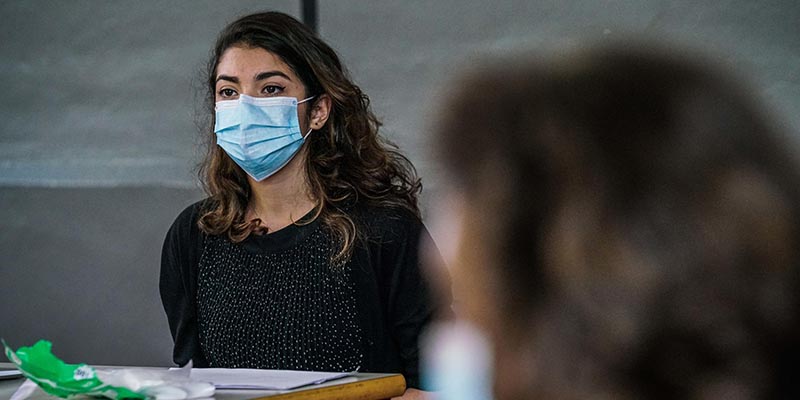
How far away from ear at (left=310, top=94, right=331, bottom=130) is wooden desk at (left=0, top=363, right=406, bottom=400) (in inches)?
46.3

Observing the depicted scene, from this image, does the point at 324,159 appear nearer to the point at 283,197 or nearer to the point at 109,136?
the point at 283,197

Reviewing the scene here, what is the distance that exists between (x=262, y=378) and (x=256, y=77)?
1142mm

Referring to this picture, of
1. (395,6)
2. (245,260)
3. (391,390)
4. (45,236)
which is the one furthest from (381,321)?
(45,236)

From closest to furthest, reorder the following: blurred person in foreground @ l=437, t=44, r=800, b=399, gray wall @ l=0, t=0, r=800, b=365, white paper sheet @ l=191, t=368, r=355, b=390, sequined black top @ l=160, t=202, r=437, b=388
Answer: blurred person in foreground @ l=437, t=44, r=800, b=399
white paper sheet @ l=191, t=368, r=355, b=390
sequined black top @ l=160, t=202, r=437, b=388
gray wall @ l=0, t=0, r=800, b=365

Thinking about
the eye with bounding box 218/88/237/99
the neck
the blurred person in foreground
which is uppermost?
the eye with bounding box 218/88/237/99

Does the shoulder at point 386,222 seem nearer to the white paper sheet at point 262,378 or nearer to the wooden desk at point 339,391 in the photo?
the white paper sheet at point 262,378

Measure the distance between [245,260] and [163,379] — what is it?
110 centimetres

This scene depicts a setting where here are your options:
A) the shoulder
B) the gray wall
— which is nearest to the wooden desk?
the shoulder

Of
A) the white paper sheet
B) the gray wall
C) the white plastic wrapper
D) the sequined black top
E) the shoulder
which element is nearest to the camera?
the white plastic wrapper

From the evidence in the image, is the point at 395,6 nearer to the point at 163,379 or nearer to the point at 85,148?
the point at 85,148

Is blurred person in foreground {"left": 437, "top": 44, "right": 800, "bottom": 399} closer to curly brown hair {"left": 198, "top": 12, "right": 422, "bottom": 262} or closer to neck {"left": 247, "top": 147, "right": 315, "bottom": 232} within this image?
curly brown hair {"left": 198, "top": 12, "right": 422, "bottom": 262}

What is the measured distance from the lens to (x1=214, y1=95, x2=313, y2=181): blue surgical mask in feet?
9.36

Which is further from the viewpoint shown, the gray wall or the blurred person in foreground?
the gray wall

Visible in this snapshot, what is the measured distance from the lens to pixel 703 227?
0.67m
